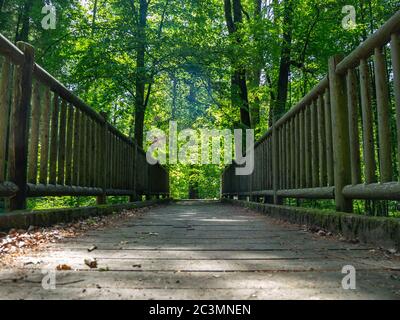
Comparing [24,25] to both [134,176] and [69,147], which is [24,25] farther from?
[69,147]

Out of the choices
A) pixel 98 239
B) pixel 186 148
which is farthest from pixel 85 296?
pixel 186 148

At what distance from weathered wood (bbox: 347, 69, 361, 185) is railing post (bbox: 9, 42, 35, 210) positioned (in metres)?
2.51

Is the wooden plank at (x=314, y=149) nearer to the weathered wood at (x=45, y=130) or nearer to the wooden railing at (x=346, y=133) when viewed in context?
the wooden railing at (x=346, y=133)

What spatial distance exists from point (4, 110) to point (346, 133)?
2.56 metres

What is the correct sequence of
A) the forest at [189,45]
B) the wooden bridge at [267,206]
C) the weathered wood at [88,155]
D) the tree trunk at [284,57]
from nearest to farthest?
1. the wooden bridge at [267,206]
2. the weathered wood at [88,155]
3. the forest at [189,45]
4. the tree trunk at [284,57]

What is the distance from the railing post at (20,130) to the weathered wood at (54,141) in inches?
25.5

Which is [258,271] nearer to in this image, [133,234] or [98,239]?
[98,239]

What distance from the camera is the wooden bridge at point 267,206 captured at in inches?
58.1

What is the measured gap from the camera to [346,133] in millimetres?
3178

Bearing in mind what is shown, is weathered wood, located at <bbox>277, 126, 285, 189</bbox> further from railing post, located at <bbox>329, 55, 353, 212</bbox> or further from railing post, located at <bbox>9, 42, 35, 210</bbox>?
railing post, located at <bbox>9, 42, 35, 210</bbox>

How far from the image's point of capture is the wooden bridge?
4.84ft

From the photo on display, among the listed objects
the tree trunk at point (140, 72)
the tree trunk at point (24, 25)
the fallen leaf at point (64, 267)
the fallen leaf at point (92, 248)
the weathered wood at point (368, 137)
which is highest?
the tree trunk at point (24, 25)

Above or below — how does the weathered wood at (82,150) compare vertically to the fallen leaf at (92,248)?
above

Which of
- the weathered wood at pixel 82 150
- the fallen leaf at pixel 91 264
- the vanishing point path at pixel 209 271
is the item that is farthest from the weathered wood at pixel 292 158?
the fallen leaf at pixel 91 264
